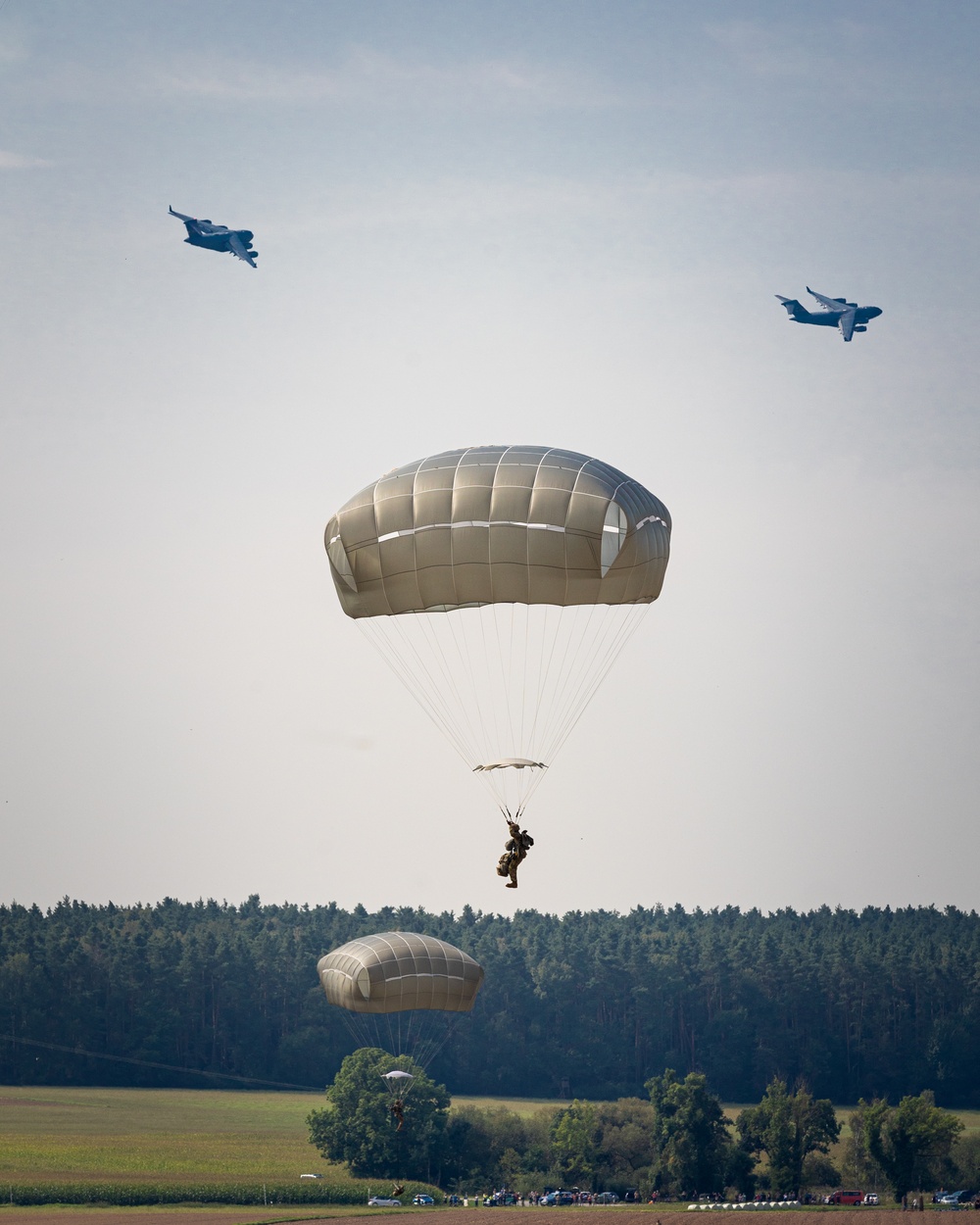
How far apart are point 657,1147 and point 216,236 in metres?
53.4

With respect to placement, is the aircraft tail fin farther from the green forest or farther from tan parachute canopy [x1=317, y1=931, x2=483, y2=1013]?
the green forest

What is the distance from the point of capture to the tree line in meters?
90.1

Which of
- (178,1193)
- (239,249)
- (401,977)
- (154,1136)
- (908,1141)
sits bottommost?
(178,1193)

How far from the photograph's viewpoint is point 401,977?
2594 inches

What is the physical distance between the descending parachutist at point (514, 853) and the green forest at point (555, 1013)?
9036cm

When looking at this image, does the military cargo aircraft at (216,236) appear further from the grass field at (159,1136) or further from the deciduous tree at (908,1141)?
the deciduous tree at (908,1141)

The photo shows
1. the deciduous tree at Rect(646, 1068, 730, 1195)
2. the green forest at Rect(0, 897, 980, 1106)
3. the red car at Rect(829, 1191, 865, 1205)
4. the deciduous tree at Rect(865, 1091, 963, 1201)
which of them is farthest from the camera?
the green forest at Rect(0, 897, 980, 1106)

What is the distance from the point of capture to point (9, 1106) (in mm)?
105625

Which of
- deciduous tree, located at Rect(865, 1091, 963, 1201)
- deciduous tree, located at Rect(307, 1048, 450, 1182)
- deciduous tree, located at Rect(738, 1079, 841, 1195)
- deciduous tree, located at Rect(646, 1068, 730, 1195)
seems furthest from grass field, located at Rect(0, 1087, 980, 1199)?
deciduous tree, located at Rect(865, 1091, 963, 1201)

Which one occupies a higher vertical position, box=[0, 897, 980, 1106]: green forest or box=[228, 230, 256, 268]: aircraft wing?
box=[228, 230, 256, 268]: aircraft wing

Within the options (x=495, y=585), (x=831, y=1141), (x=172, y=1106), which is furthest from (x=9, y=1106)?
(x=495, y=585)

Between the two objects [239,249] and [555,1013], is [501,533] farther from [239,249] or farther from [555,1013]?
[555,1013]

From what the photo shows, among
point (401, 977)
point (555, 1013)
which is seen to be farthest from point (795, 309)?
point (555, 1013)

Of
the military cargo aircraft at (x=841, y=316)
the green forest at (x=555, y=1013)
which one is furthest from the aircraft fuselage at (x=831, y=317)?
the green forest at (x=555, y=1013)
